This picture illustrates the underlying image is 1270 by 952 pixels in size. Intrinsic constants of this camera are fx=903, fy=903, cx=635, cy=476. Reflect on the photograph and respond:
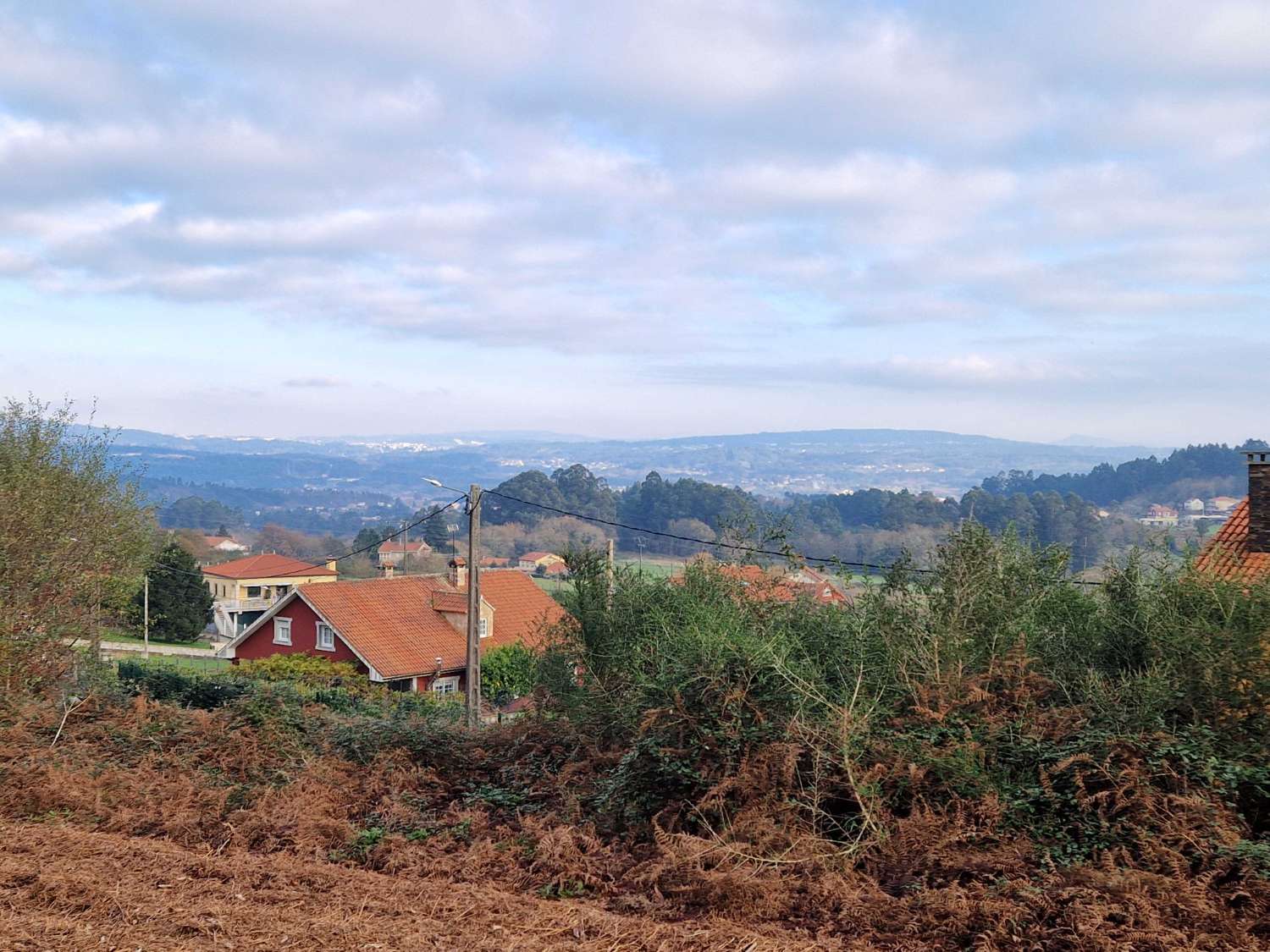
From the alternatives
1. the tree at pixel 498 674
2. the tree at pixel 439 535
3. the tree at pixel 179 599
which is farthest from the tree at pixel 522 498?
the tree at pixel 498 674

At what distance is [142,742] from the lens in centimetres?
866

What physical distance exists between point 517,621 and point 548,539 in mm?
30594

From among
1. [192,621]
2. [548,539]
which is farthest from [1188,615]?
[548,539]

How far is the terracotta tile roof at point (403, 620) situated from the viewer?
28.2 m

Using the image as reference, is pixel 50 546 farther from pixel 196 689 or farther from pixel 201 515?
pixel 201 515

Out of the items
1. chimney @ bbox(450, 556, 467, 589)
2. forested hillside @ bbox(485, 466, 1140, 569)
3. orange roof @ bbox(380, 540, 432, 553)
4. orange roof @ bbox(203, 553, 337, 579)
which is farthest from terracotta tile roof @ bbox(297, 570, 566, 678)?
orange roof @ bbox(380, 540, 432, 553)

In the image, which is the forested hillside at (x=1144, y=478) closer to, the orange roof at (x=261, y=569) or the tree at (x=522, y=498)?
the tree at (x=522, y=498)

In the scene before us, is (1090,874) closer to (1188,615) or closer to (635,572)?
(1188,615)

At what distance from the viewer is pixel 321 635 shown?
96.9 ft

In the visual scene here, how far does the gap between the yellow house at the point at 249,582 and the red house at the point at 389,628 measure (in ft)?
105

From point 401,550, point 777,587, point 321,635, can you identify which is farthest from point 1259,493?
point 401,550

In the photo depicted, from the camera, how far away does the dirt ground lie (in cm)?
422

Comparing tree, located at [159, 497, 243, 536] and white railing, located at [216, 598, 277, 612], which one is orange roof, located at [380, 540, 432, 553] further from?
tree, located at [159, 497, 243, 536]

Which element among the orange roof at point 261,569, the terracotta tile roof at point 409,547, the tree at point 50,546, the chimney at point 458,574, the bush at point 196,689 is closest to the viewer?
the tree at point 50,546
